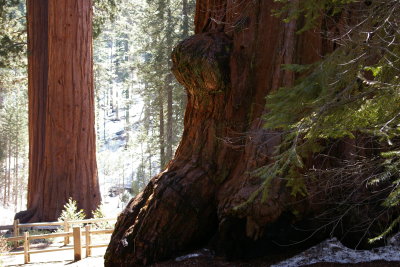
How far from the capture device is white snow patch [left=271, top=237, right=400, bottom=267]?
568 centimetres

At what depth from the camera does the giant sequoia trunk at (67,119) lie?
48.2 ft

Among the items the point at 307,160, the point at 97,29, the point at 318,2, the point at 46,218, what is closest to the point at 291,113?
the point at 318,2

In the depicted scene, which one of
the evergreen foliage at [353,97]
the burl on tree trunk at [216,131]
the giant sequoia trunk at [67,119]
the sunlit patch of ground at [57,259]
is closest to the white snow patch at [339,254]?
the burl on tree trunk at [216,131]

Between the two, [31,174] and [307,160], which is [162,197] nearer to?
[307,160]

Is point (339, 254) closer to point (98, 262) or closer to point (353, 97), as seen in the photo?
point (353, 97)

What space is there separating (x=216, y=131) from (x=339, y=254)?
2.45 m

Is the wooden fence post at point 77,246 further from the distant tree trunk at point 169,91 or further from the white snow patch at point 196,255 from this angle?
the distant tree trunk at point 169,91

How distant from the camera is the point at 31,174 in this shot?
1563cm

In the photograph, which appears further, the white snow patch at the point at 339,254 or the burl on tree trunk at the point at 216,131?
the burl on tree trunk at the point at 216,131

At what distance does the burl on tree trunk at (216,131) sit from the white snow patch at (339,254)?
3.00 feet

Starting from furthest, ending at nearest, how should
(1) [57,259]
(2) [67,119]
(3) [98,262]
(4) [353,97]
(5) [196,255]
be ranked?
(2) [67,119] < (1) [57,259] < (3) [98,262] < (5) [196,255] < (4) [353,97]

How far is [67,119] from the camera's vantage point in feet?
48.4

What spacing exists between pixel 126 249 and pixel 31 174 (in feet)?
32.1

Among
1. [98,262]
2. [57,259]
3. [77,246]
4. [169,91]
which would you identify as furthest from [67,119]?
[169,91]
